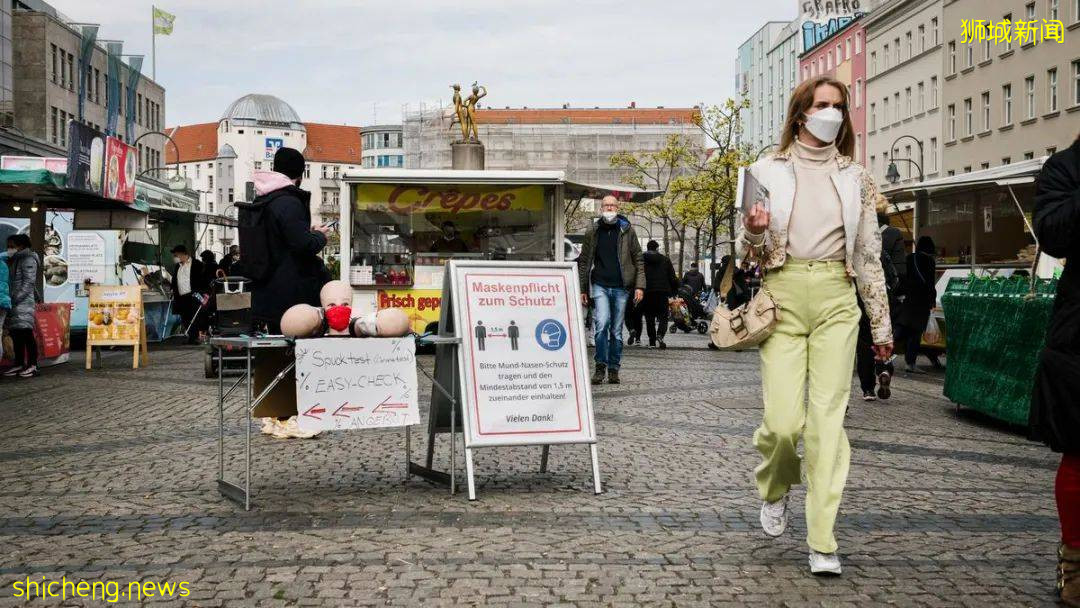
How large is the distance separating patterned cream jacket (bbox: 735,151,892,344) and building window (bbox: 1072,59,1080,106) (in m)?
44.3

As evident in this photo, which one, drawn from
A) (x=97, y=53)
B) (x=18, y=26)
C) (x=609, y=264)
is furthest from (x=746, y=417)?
(x=97, y=53)

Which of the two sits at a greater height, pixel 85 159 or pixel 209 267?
pixel 85 159

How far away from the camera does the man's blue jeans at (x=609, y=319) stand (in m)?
14.1

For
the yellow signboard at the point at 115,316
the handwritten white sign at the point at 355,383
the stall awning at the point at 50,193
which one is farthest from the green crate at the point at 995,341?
the stall awning at the point at 50,193

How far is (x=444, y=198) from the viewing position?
1894 centimetres

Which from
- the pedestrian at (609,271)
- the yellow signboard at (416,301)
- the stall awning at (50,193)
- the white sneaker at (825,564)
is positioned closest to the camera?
the white sneaker at (825,564)

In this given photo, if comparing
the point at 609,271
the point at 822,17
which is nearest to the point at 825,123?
the point at 609,271

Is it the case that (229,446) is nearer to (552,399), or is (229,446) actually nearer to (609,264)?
(552,399)

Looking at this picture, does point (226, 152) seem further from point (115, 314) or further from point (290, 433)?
point (290, 433)

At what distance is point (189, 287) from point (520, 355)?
17.4m

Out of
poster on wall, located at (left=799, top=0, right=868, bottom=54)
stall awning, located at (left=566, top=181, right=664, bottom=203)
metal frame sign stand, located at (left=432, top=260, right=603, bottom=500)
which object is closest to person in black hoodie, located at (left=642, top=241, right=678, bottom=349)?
stall awning, located at (left=566, top=181, right=664, bottom=203)

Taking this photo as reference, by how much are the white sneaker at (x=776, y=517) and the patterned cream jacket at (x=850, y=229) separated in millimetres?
817

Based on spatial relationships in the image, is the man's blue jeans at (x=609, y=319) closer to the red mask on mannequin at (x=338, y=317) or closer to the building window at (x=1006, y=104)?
the red mask on mannequin at (x=338, y=317)

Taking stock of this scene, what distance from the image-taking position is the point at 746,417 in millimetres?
11102
